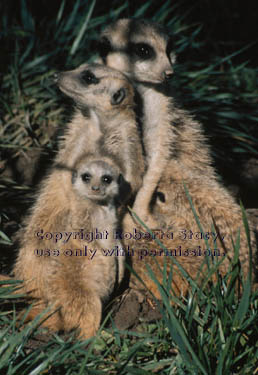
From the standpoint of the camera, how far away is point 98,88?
270cm

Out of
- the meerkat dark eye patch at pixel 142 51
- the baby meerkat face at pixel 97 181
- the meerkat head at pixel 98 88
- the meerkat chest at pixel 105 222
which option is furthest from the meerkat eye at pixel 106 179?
the meerkat dark eye patch at pixel 142 51

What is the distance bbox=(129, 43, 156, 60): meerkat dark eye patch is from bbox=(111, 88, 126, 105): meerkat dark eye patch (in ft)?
1.28

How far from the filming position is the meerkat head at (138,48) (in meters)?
2.92

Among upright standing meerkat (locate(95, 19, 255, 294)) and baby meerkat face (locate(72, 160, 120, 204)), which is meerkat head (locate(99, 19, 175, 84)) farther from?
baby meerkat face (locate(72, 160, 120, 204))

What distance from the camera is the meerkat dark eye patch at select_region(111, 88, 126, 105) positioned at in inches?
105

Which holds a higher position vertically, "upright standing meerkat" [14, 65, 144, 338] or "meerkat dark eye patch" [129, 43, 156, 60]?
"meerkat dark eye patch" [129, 43, 156, 60]

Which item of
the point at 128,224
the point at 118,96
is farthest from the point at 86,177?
the point at 118,96

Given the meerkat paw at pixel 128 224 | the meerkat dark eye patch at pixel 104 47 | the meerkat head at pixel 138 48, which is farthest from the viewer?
the meerkat dark eye patch at pixel 104 47

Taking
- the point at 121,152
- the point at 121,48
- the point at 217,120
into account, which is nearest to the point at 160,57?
the point at 121,48

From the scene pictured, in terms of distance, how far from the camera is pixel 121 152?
265 cm

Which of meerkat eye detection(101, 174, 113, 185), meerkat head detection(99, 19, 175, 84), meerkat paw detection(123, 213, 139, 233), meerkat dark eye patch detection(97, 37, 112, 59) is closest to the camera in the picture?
meerkat eye detection(101, 174, 113, 185)

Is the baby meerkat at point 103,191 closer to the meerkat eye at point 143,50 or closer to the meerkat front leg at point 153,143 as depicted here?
the meerkat front leg at point 153,143

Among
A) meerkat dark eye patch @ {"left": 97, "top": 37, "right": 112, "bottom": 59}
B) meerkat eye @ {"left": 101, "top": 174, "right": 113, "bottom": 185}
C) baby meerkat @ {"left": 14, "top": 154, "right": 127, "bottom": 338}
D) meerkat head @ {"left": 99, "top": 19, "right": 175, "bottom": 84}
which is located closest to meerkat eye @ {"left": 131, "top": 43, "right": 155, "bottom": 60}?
meerkat head @ {"left": 99, "top": 19, "right": 175, "bottom": 84}

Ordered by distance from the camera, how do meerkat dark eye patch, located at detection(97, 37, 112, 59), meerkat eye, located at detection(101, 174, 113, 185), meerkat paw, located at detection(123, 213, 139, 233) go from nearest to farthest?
meerkat eye, located at detection(101, 174, 113, 185) < meerkat paw, located at detection(123, 213, 139, 233) < meerkat dark eye patch, located at detection(97, 37, 112, 59)
